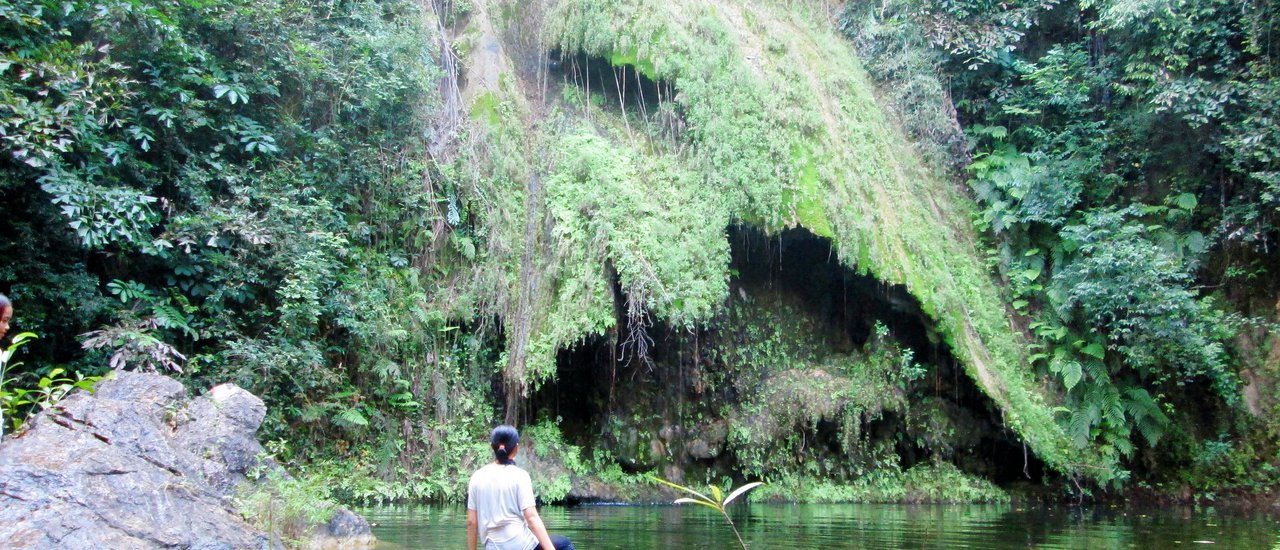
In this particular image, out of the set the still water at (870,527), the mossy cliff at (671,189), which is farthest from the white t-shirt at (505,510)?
the mossy cliff at (671,189)

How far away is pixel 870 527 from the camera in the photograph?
923 cm

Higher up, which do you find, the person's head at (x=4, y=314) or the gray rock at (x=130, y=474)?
the person's head at (x=4, y=314)

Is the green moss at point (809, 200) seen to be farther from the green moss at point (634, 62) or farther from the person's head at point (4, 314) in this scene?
the person's head at point (4, 314)

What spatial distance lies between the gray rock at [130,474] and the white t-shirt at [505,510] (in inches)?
97.2

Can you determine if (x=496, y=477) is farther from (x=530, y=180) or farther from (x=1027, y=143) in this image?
(x=1027, y=143)

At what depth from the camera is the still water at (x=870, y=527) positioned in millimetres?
7766

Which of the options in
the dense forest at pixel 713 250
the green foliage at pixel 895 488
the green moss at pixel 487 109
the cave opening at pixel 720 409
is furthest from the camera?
the green moss at pixel 487 109

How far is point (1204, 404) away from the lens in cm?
1336

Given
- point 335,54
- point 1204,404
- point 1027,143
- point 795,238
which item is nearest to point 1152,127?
point 1027,143

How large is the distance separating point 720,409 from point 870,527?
4.51m

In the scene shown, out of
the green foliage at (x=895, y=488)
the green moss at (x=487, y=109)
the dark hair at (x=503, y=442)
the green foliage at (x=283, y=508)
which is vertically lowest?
the green foliage at (x=895, y=488)

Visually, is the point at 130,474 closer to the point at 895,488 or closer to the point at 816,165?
the point at 816,165

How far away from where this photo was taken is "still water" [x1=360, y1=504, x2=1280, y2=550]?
7.77 metres

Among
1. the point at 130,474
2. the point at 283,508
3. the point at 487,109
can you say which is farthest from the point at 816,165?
the point at 130,474
